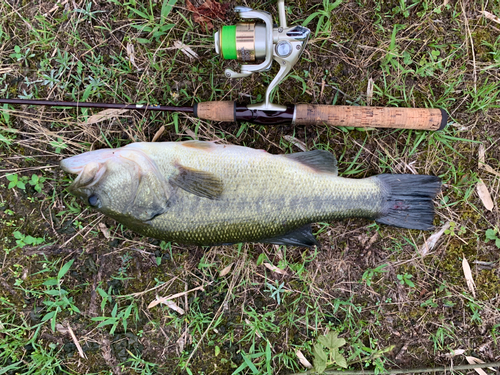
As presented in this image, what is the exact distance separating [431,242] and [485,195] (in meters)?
0.68

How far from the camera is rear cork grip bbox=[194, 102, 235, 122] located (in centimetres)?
264

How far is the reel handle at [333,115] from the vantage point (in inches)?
104

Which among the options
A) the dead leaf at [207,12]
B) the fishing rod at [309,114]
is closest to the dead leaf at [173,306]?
the fishing rod at [309,114]

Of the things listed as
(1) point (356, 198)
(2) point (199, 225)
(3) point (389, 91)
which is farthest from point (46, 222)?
(3) point (389, 91)

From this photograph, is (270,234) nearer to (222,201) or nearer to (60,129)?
(222,201)

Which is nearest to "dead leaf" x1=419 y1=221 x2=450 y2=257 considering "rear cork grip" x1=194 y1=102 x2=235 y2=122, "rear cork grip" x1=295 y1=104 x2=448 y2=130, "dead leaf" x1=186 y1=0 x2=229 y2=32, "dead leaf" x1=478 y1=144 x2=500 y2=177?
"dead leaf" x1=478 y1=144 x2=500 y2=177

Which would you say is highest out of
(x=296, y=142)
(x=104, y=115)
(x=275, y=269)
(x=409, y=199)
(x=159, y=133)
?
(x=104, y=115)

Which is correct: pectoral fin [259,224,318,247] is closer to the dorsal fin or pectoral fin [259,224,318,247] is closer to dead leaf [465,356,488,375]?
the dorsal fin

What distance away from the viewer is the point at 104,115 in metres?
2.92

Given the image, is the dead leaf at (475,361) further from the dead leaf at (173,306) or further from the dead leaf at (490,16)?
the dead leaf at (490,16)

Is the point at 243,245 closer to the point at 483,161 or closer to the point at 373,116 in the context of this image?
the point at 373,116

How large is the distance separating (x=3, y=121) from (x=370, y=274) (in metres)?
3.83

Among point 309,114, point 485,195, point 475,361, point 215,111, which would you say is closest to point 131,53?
point 215,111

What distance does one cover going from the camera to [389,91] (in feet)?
9.66
